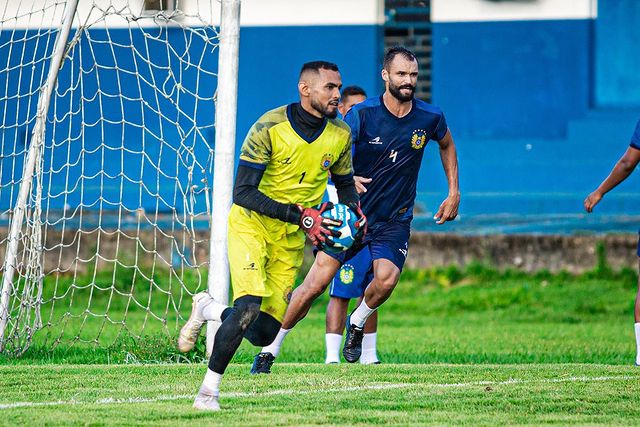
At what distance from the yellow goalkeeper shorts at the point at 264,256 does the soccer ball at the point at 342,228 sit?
0.46m

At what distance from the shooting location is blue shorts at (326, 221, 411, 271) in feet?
32.2

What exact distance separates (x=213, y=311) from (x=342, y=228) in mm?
1020

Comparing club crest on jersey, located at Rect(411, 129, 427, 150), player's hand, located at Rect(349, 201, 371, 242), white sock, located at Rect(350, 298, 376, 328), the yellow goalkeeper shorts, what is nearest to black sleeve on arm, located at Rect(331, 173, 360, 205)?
the yellow goalkeeper shorts

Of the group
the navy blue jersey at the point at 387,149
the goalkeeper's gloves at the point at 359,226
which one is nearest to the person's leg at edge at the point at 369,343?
the navy blue jersey at the point at 387,149

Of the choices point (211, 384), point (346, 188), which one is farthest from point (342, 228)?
point (211, 384)

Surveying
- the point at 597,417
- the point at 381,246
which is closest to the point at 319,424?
the point at 597,417

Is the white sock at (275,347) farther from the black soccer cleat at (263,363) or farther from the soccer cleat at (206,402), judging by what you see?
the soccer cleat at (206,402)

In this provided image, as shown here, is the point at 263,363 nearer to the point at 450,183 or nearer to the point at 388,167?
the point at 388,167

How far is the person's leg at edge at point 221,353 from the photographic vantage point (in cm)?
693

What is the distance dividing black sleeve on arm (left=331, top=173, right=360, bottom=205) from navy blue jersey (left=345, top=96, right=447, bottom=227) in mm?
1727

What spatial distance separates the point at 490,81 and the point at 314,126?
33.0ft

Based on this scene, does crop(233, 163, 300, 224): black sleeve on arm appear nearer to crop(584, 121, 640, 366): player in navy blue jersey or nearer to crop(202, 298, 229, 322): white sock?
crop(202, 298, 229, 322): white sock

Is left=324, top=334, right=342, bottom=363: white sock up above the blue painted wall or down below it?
below

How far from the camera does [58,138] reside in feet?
44.0
